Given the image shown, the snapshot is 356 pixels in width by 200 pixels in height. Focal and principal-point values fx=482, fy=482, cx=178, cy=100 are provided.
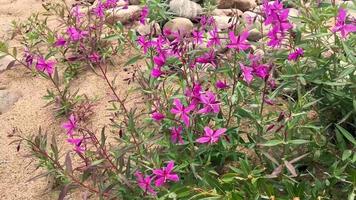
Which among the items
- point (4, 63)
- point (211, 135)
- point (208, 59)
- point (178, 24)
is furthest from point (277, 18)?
point (4, 63)

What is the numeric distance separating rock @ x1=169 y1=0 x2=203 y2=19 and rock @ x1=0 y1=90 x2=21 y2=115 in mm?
1556

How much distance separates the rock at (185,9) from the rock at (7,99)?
156cm

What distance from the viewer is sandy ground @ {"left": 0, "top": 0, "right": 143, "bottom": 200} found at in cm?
296

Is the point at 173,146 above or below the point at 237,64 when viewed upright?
below

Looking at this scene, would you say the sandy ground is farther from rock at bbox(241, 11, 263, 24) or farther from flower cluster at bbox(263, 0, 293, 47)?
flower cluster at bbox(263, 0, 293, 47)

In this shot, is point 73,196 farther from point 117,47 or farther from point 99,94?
point 117,47

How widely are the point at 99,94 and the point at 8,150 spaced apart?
2.67 ft

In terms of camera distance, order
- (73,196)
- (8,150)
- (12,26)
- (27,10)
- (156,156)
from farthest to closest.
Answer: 1. (27,10)
2. (12,26)
3. (8,150)
4. (73,196)
5. (156,156)

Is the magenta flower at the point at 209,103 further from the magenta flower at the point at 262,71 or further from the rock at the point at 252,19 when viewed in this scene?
the rock at the point at 252,19

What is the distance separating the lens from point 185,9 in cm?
434

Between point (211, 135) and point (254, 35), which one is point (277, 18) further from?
point (254, 35)

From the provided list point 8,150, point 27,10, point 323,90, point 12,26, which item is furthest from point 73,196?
point 27,10

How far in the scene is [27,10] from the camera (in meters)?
5.22

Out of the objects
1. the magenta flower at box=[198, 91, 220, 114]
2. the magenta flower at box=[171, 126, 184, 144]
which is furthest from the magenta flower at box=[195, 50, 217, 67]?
the magenta flower at box=[171, 126, 184, 144]
